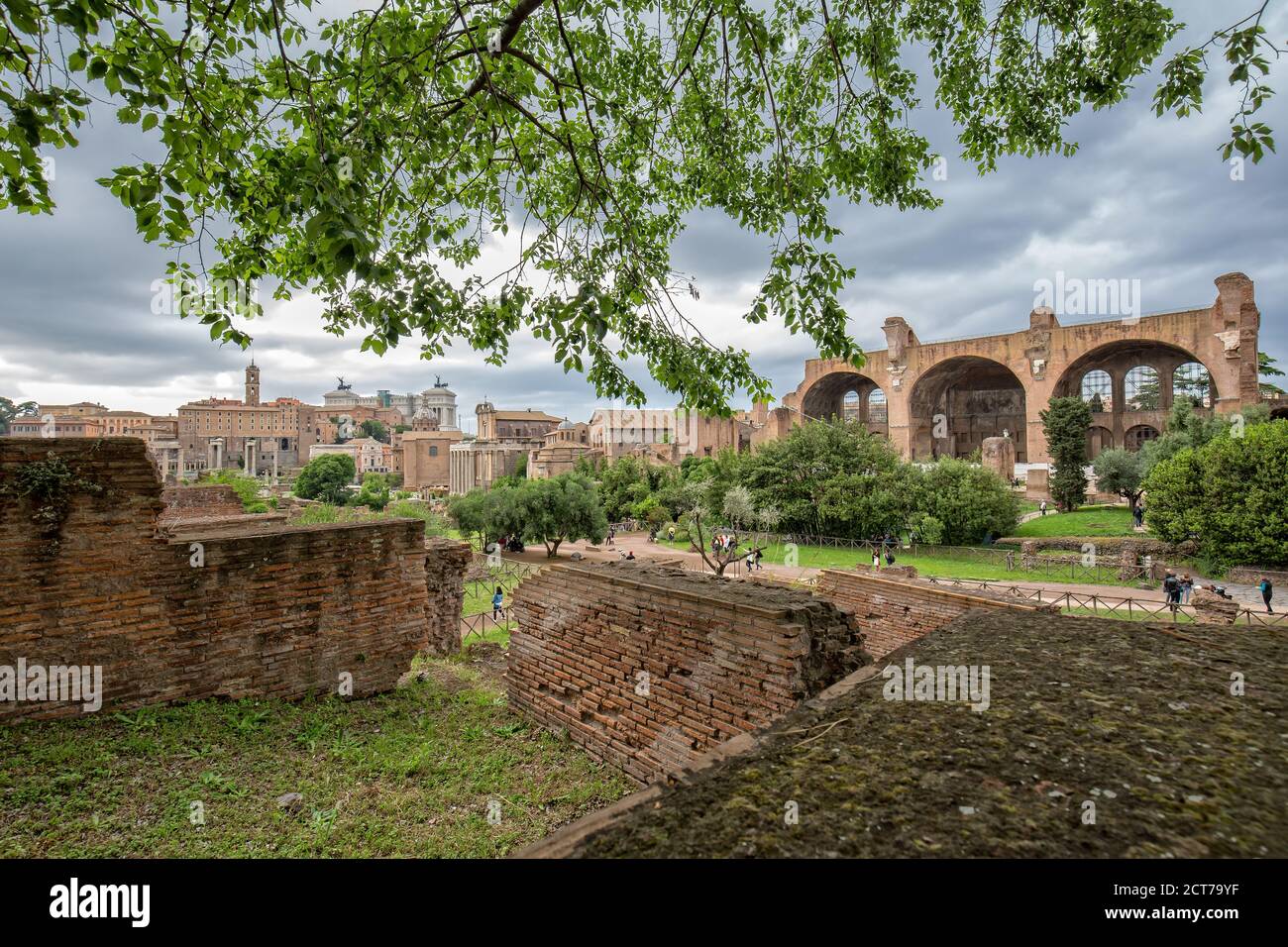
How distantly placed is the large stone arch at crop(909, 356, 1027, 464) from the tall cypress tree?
12535 millimetres

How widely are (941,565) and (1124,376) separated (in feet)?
97.0

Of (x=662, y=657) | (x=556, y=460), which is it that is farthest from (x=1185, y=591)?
(x=556, y=460)

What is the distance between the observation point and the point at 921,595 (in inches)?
326

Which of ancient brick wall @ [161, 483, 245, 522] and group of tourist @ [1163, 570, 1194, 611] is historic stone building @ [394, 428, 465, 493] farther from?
group of tourist @ [1163, 570, 1194, 611]

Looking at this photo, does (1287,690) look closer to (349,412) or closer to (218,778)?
(218,778)

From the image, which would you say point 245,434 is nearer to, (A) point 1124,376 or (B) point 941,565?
(B) point 941,565

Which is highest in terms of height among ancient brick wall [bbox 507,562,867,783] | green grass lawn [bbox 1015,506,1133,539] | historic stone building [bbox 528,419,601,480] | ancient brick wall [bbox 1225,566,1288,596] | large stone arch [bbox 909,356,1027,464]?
large stone arch [bbox 909,356,1027,464]

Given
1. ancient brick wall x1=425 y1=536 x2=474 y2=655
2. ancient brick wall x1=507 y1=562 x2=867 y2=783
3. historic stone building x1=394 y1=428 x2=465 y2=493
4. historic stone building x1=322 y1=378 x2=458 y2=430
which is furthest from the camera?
historic stone building x1=322 y1=378 x2=458 y2=430

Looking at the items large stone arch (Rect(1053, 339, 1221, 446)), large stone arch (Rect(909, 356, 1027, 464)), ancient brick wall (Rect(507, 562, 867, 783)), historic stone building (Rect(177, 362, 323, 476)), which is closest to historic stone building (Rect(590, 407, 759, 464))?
large stone arch (Rect(909, 356, 1027, 464))

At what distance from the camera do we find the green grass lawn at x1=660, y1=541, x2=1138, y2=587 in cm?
1998

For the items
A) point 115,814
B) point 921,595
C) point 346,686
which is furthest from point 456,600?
point 921,595

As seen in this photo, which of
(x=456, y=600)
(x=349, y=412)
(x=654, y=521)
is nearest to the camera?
(x=456, y=600)

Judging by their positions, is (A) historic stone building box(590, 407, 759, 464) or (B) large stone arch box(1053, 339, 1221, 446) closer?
(B) large stone arch box(1053, 339, 1221, 446)
